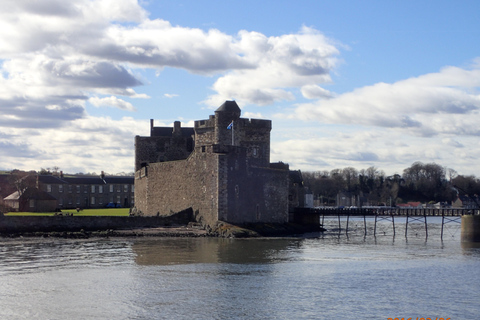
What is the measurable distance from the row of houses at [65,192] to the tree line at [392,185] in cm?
5874

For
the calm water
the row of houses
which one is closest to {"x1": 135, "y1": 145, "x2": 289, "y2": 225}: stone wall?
the calm water

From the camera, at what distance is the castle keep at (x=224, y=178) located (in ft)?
146

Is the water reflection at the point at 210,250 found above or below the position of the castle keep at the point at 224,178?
below

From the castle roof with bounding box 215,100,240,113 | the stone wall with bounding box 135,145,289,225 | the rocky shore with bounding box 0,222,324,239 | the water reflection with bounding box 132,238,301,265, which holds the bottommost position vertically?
the water reflection with bounding box 132,238,301,265

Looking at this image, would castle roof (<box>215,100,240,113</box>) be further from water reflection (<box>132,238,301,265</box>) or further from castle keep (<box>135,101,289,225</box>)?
water reflection (<box>132,238,301,265</box>)

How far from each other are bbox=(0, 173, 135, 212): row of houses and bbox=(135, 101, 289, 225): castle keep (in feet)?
55.7

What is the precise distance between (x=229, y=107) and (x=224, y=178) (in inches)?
305

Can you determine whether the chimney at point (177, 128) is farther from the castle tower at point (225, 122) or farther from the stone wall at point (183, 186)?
the castle tower at point (225, 122)

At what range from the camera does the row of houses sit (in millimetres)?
68438

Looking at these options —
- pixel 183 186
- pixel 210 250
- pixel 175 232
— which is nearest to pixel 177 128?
pixel 183 186

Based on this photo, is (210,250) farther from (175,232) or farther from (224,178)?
(224,178)

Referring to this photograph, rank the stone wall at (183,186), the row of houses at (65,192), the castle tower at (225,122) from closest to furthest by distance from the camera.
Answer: the stone wall at (183,186) < the castle tower at (225,122) < the row of houses at (65,192)

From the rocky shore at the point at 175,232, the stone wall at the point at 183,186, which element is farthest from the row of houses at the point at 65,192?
the rocky shore at the point at 175,232

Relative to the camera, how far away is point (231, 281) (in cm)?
2538
